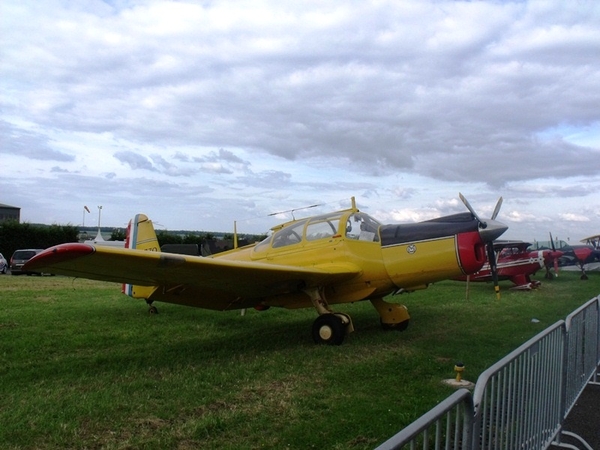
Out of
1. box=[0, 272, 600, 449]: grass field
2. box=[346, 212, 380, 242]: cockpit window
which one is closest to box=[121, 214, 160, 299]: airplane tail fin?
box=[0, 272, 600, 449]: grass field

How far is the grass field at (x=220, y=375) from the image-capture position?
12.9ft

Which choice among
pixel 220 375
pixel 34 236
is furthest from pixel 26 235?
pixel 220 375

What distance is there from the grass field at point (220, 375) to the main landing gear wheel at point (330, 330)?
0.17 meters

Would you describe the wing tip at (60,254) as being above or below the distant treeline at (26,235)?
below

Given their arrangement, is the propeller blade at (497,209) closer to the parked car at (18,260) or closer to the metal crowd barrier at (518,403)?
the metal crowd barrier at (518,403)

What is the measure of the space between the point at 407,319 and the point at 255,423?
5.06 meters

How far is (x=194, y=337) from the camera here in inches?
319

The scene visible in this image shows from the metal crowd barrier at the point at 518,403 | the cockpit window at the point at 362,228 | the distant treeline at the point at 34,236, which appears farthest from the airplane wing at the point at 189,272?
the distant treeline at the point at 34,236

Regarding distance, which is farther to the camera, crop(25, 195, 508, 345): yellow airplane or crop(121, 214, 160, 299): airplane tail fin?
crop(121, 214, 160, 299): airplane tail fin

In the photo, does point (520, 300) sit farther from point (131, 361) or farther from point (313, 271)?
point (131, 361)

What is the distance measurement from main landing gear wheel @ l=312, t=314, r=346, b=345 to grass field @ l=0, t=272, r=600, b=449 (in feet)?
0.55

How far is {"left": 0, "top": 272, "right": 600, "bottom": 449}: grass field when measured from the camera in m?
3.93

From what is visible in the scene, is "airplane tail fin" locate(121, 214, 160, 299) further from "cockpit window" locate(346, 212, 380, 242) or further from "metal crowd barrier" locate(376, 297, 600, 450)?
"metal crowd barrier" locate(376, 297, 600, 450)

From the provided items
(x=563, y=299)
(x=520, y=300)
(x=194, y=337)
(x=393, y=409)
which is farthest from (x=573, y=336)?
(x=563, y=299)
